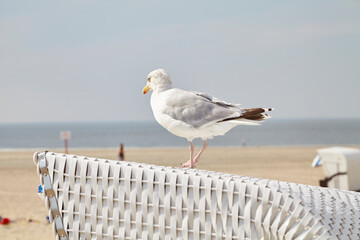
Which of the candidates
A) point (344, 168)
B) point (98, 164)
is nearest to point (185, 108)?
point (98, 164)

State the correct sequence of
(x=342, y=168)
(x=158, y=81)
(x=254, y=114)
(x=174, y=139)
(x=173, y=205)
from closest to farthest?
1. (x=173, y=205)
2. (x=254, y=114)
3. (x=158, y=81)
4. (x=342, y=168)
5. (x=174, y=139)

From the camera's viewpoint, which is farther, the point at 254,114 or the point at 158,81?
the point at 158,81

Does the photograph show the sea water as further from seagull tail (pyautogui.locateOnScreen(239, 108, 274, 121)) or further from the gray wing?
seagull tail (pyautogui.locateOnScreen(239, 108, 274, 121))

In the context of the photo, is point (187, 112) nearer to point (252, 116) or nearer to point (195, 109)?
point (195, 109)

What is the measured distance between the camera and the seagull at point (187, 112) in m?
2.45

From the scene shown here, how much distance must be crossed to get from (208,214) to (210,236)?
0.24 feet

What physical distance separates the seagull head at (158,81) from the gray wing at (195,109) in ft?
0.18

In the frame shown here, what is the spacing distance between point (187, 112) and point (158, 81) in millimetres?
228

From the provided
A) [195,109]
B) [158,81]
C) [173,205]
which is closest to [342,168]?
[195,109]

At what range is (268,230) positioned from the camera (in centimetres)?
147

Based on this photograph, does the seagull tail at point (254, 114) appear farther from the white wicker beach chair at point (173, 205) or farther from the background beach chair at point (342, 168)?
the background beach chair at point (342, 168)

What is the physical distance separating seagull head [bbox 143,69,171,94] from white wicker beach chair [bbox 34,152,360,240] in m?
0.94

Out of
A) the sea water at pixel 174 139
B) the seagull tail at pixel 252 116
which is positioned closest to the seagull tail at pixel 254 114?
the seagull tail at pixel 252 116

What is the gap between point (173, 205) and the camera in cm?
154
